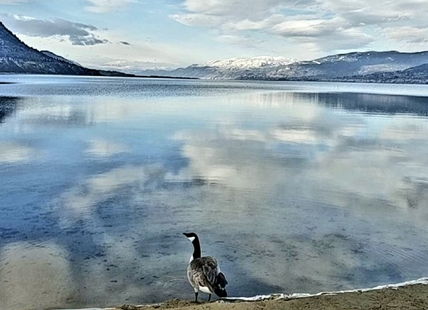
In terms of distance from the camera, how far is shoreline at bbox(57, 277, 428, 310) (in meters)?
7.67

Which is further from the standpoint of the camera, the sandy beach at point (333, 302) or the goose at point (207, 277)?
the goose at point (207, 277)

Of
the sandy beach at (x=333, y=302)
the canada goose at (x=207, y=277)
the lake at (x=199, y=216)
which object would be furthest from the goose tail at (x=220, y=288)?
the lake at (x=199, y=216)

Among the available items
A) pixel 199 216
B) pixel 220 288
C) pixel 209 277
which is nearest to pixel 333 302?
pixel 220 288

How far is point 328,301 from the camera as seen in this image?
801cm

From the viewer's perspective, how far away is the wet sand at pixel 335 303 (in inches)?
301

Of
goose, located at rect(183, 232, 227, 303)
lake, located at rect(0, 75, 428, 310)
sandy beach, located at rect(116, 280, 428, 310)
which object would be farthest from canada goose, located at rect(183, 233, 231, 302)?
lake, located at rect(0, 75, 428, 310)

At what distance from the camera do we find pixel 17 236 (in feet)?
38.1

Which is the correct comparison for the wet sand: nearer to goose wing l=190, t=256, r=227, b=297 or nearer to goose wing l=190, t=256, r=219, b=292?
goose wing l=190, t=256, r=227, b=297

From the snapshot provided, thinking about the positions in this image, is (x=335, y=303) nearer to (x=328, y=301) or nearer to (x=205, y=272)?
(x=328, y=301)

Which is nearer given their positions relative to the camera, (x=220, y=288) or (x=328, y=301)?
(x=328, y=301)

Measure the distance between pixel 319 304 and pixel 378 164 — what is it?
16063mm

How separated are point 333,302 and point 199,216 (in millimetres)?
6253

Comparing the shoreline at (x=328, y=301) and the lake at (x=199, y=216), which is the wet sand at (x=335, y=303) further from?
the lake at (x=199, y=216)

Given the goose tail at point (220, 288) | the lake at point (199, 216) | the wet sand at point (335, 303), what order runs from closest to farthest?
the wet sand at point (335, 303)
the goose tail at point (220, 288)
the lake at point (199, 216)
